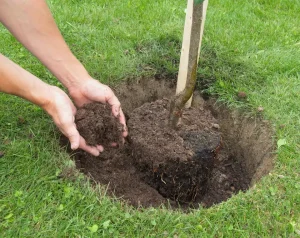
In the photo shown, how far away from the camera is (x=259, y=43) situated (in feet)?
11.6

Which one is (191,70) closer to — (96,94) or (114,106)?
(114,106)

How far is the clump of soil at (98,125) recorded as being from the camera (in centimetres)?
241

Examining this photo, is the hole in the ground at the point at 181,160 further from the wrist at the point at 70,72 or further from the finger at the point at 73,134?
the wrist at the point at 70,72

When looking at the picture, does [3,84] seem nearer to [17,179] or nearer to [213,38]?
[17,179]

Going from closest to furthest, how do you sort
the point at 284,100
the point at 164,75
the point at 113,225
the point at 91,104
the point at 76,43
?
the point at 113,225 → the point at 91,104 → the point at 284,100 → the point at 164,75 → the point at 76,43

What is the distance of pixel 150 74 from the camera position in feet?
10.1

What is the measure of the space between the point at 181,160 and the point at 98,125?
560 mm

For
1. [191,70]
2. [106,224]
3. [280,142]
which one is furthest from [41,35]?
[280,142]

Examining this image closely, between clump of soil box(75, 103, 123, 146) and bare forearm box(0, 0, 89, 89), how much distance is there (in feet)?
0.91

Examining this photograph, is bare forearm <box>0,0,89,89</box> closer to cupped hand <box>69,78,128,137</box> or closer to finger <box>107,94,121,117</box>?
cupped hand <box>69,78,128,137</box>

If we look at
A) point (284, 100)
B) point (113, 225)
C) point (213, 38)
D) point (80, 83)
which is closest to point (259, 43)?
point (213, 38)

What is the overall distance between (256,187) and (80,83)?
1300 millimetres

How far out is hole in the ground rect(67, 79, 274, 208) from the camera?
8.13 ft

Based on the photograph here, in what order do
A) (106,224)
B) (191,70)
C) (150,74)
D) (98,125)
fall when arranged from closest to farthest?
(106,224) → (191,70) → (98,125) → (150,74)
